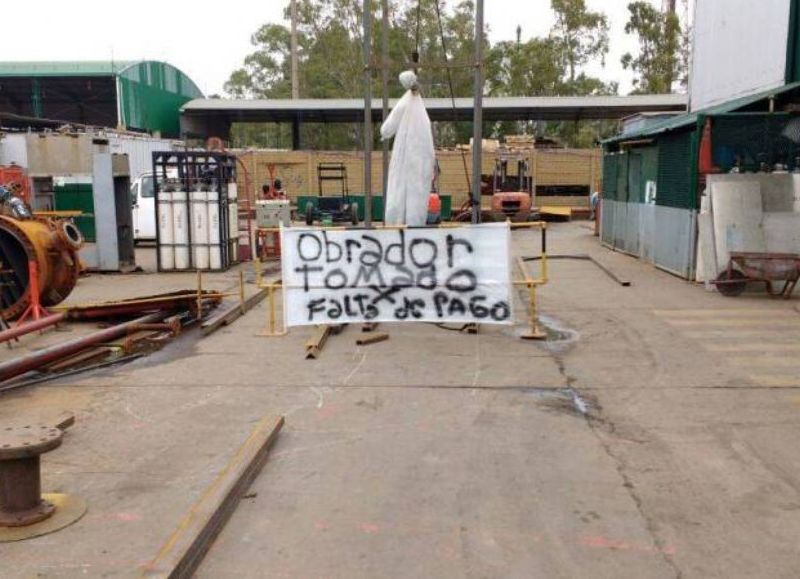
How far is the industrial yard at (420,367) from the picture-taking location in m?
4.30

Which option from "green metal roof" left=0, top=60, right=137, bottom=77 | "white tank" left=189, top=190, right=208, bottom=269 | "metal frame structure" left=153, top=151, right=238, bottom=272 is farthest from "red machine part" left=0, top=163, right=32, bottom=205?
"green metal roof" left=0, top=60, right=137, bottom=77

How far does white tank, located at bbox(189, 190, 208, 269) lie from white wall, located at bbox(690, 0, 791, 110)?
11401 mm

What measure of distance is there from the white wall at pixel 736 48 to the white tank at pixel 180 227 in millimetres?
11792

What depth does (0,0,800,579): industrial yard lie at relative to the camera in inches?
169

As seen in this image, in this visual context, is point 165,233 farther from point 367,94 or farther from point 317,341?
point 317,341

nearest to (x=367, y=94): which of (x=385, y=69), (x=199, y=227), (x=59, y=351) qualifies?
(x=385, y=69)

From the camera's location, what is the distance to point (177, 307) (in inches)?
421

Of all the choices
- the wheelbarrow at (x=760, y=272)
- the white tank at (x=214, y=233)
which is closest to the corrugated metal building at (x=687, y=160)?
the wheelbarrow at (x=760, y=272)

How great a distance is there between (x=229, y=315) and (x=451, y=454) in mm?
5801

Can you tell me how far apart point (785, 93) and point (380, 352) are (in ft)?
30.0

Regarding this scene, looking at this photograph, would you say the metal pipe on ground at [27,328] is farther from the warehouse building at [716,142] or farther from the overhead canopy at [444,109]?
the overhead canopy at [444,109]

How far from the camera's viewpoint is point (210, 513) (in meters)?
4.34

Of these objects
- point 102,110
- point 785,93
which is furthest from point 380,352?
point 102,110

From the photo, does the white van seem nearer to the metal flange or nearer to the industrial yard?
the industrial yard
